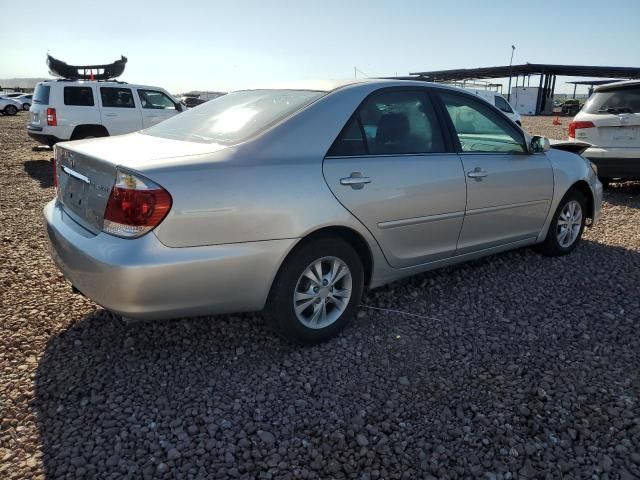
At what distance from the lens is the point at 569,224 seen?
4.98 meters

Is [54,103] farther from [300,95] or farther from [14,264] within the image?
[300,95]

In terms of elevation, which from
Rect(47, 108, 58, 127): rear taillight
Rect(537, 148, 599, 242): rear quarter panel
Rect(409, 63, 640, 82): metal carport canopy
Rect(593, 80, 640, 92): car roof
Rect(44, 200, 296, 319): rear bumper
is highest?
Result: Rect(409, 63, 640, 82): metal carport canopy

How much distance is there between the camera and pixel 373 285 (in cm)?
349

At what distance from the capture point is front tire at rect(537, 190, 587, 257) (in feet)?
15.9

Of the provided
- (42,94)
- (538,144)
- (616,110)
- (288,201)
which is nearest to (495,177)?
(538,144)

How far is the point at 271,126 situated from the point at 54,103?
9.66 meters

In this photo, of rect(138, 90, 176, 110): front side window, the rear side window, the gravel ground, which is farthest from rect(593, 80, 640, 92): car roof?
the rear side window

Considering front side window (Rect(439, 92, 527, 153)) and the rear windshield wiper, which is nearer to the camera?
front side window (Rect(439, 92, 527, 153))

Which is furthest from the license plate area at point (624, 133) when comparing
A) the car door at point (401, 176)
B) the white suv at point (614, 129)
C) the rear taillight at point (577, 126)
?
the car door at point (401, 176)

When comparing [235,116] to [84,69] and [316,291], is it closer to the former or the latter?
[316,291]

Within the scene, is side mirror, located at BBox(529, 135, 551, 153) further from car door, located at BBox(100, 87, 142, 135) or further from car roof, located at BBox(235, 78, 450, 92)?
car door, located at BBox(100, 87, 142, 135)

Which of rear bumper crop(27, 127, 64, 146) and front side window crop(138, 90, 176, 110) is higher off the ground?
front side window crop(138, 90, 176, 110)

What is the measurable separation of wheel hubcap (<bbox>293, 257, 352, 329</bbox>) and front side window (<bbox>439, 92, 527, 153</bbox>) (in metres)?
1.43

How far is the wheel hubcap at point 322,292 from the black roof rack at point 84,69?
11441 mm
